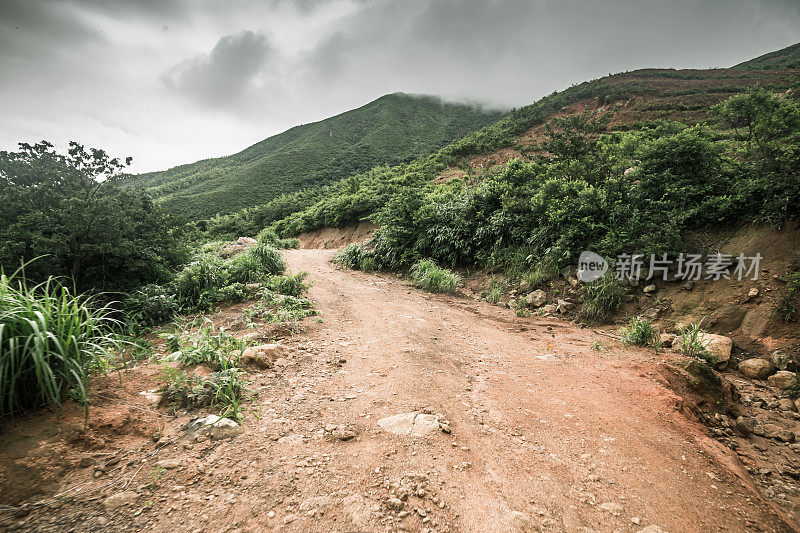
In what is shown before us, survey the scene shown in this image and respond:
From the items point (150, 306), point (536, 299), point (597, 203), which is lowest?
point (536, 299)

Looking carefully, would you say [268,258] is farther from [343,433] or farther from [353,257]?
[343,433]

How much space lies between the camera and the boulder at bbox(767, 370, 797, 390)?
3.20 m

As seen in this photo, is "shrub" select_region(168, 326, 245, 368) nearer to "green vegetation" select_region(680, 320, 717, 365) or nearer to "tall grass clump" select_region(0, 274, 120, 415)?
"tall grass clump" select_region(0, 274, 120, 415)

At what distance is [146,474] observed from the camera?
1.74 m

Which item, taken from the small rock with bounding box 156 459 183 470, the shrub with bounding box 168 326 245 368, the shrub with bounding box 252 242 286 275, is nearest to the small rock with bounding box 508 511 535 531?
the small rock with bounding box 156 459 183 470

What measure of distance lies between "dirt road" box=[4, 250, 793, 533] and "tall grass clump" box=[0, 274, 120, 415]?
0.89 metres

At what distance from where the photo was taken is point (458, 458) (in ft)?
6.80

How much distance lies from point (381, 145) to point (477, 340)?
47.1 metres

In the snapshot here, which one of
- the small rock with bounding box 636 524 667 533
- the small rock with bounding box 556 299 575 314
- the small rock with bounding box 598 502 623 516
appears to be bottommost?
the small rock with bounding box 556 299 575 314

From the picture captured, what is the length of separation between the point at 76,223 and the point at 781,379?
29.4 ft

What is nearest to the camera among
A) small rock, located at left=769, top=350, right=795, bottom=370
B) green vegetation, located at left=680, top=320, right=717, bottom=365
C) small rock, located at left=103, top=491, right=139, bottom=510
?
small rock, located at left=103, top=491, right=139, bottom=510

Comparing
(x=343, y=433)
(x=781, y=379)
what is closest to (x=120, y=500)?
(x=343, y=433)

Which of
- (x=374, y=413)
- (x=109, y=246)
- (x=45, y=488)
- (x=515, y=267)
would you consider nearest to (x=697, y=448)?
(x=374, y=413)

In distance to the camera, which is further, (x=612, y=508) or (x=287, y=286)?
(x=287, y=286)
